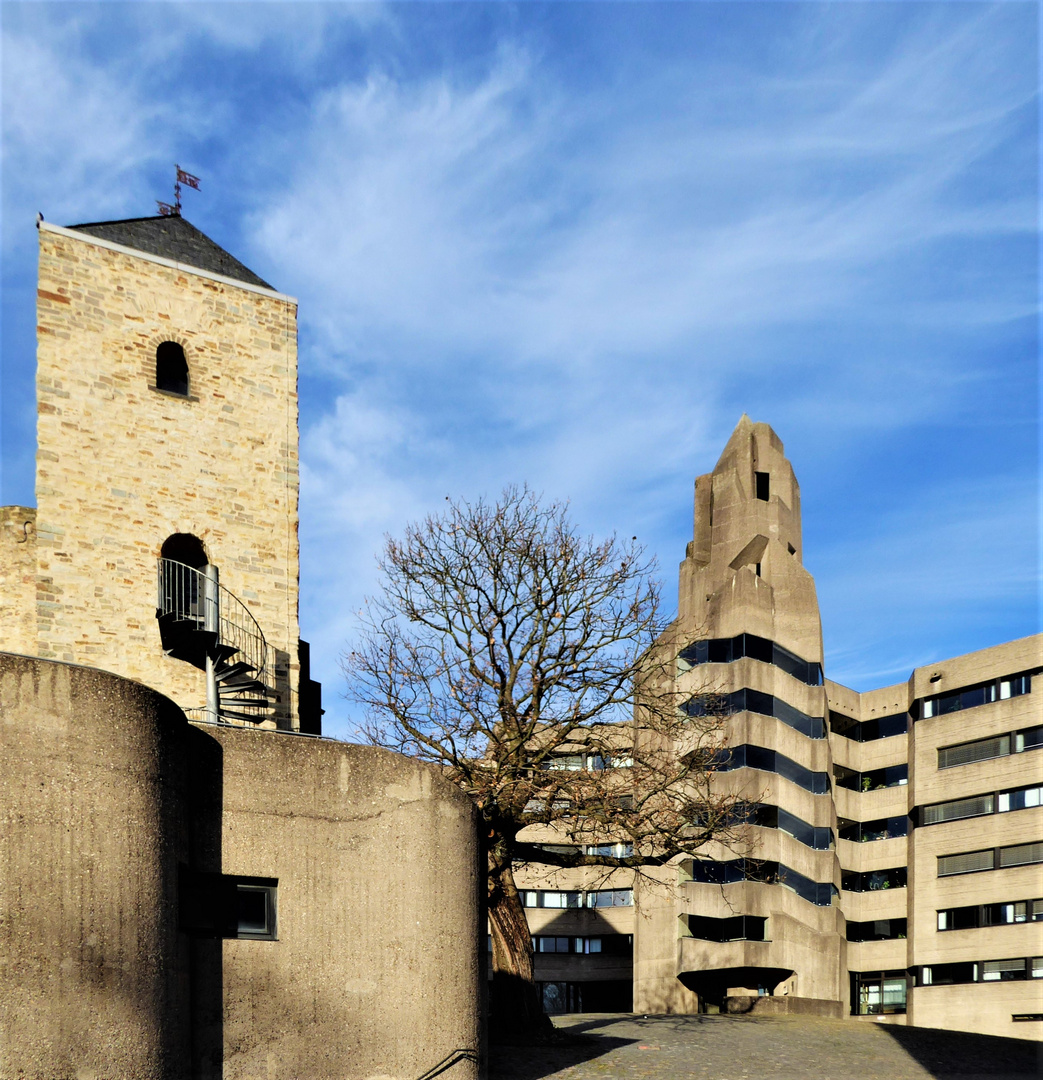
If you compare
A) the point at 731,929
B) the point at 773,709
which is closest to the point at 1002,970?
the point at 731,929

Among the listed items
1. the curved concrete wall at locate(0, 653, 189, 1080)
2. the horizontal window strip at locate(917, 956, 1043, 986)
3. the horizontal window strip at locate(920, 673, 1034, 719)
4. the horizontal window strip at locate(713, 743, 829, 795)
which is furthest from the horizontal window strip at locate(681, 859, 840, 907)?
the curved concrete wall at locate(0, 653, 189, 1080)

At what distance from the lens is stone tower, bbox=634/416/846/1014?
47.6 m

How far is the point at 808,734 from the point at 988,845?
7.92 meters

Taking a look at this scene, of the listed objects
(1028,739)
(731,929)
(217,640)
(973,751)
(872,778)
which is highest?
(217,640)

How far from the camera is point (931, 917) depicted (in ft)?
172

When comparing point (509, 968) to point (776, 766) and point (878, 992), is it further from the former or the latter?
point (878, 992)

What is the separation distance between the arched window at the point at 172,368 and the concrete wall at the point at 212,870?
40.0 feet

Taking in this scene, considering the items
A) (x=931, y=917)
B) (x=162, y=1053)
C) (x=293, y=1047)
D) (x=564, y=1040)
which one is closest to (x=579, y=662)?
(x=564, y=1040)

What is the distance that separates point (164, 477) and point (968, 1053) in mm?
20120

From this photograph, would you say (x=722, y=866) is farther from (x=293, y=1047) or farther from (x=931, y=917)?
(x=293, y=1047)

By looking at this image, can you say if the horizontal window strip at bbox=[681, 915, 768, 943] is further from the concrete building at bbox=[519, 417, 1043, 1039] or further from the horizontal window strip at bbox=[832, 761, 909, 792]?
the horizontal window strip at bbox=[832, 761, 909, 792]

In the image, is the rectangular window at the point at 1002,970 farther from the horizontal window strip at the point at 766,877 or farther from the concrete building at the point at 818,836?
the horizontal window strip at the point at 766,877

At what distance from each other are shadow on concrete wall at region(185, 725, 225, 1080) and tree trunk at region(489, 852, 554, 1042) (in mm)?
11080

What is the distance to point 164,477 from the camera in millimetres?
25203
